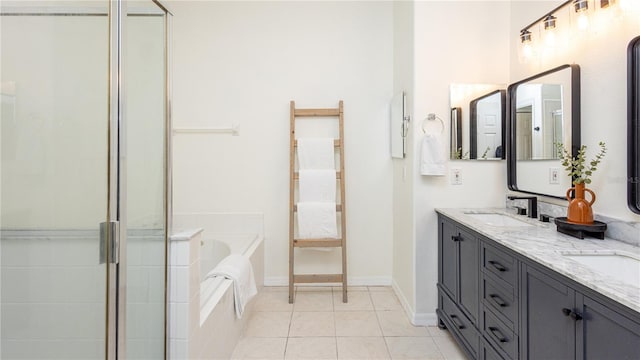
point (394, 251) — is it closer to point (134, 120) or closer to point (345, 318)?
point (345, 318)

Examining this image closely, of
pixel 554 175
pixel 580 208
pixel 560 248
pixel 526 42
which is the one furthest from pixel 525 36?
pixel 560 248

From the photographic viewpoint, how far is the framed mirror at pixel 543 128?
1.79 m

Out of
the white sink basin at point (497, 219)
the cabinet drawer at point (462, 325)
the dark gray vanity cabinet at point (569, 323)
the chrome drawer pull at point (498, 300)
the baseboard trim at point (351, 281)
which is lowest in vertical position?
the baseboard trim at point (351, 281)

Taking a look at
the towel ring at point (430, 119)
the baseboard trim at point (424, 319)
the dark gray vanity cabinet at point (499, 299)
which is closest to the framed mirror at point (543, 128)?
the towel ring at point (430, 119)

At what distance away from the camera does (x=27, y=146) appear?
0.93m

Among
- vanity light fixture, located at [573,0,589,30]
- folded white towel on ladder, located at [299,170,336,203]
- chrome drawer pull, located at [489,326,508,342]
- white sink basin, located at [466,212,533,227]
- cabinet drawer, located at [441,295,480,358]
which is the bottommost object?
cabinet drawer, located at [441,295,480,358]

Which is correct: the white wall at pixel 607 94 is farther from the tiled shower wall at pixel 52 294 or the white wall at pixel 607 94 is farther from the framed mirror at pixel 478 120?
the tiled shower wall at pixel 52 294

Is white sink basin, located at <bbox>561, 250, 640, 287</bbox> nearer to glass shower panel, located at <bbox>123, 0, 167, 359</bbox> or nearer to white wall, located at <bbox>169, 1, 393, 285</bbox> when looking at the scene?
glass shower panel, located at <bbox>123, 0, 167, 359</bbox>

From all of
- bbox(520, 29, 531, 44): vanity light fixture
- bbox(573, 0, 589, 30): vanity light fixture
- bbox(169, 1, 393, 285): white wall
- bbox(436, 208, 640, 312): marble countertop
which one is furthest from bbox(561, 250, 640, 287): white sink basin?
bbox(169, 1, 393, 285): white wall

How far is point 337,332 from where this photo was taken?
2303 mm

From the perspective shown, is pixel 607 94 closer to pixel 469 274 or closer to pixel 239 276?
pixel 469 274

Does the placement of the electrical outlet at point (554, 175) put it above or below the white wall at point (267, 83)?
below

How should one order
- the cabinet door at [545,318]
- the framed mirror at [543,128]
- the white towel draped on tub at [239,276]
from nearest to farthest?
the cabinet door at [545,318] < the framed mirror at [543,128] < the white towel draped on tub at [239,276]

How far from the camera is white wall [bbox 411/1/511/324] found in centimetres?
237
